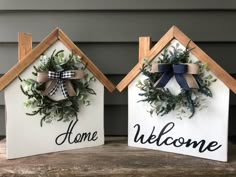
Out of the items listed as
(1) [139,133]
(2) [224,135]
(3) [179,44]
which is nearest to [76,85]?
(1) [139,133]

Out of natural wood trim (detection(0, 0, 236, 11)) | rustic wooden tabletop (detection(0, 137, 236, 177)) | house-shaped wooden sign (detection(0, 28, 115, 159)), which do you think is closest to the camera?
rustic wooden tabletop (detection(0, 137, 236, 177))

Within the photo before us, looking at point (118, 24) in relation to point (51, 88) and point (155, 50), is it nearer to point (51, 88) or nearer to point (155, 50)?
point (155, 50)

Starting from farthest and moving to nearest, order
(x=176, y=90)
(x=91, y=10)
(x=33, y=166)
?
(x=91, y=10) < (x=176, y=90) < (x=33, y=166)

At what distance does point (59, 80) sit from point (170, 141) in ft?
1.49

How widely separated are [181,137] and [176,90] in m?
0.17

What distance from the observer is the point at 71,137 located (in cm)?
113

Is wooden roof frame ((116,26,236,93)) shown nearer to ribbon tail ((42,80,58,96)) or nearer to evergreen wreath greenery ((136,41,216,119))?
evergreen wreath greenery ((136,41,216,119))

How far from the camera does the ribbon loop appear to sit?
101 centimetres

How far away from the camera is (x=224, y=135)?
39.6 inches

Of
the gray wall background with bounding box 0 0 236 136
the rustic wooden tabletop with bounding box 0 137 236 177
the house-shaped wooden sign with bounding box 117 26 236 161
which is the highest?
the gray wall background with bounding box 0 0 236 136

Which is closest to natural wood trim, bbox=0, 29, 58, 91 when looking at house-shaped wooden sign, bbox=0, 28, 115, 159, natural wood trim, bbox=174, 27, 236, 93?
house-shaped wooden sign, bbox=0, 28, 115, 159

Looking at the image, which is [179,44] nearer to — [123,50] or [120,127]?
[123,50]

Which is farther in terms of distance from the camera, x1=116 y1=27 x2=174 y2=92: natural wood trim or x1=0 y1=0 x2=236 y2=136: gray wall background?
x1=0 y1=0 x2=236 y2=136: gray wall background

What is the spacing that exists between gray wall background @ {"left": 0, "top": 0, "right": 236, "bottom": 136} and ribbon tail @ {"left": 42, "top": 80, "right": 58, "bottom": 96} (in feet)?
0.98
